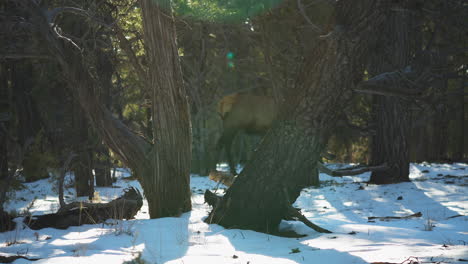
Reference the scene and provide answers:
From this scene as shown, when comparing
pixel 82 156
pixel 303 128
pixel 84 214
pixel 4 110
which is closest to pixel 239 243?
pixel 303 128

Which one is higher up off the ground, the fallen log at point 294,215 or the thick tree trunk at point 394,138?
the thick tree trunk at point 394,138

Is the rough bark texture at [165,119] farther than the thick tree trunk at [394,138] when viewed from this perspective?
No

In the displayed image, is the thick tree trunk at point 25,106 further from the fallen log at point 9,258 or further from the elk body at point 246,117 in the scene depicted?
the fallen log at point 9,258

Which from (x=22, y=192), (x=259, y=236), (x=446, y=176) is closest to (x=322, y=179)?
(x=446, y=176)

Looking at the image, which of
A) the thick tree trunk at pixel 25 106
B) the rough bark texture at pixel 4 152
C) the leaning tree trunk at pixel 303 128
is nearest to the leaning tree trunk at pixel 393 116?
the leaning tree trunk at pixel 303 128

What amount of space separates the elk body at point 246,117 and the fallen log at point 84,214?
24.6 feet

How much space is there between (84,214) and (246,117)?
27.8ft

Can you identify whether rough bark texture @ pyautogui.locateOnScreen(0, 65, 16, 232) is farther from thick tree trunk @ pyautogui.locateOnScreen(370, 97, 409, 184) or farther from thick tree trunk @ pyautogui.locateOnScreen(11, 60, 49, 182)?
thick tree trunk @ pyautogui.locateOnScreen(370, 97, 409, 184)

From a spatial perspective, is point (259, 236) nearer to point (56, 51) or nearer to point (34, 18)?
point (56, 51)

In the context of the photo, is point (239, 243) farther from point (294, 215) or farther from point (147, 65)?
point (147, 65)

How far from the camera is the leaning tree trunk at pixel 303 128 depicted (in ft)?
16.1

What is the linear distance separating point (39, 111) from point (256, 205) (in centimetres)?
917

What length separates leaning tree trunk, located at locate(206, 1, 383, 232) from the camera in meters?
4.90

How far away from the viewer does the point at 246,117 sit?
13.7 metres
